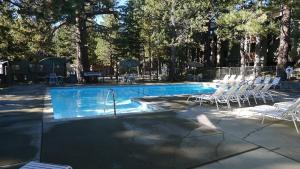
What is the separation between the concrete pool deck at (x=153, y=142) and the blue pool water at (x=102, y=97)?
2.52 m

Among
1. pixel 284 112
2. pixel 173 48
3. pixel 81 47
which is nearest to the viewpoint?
pixel 284 112

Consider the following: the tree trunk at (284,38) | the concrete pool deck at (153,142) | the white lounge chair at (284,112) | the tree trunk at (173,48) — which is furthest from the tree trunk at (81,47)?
the white lounge chair at (284,112)

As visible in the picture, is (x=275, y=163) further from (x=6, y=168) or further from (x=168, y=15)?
(x=168, y=15)

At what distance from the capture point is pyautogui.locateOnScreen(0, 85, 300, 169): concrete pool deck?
5070 millimetres

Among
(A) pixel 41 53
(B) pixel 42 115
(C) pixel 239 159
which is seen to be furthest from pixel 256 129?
(A) pixel 41 53

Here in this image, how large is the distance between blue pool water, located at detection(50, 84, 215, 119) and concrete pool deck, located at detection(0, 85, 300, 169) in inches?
99.3

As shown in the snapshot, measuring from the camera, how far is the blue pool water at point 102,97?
12070mm

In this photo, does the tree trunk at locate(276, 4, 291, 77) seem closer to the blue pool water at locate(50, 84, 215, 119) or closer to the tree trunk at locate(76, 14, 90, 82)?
the blue pool water at locate(50, 84, 215, 119)

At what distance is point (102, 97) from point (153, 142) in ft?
35.7

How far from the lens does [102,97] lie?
16.8 m

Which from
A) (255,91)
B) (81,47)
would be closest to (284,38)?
(255,91)

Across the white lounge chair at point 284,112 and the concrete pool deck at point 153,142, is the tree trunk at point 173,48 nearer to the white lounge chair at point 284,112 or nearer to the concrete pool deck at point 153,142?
→ the concrete pool deck at point 153,142

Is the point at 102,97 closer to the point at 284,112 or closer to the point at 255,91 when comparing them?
the point at 255,91

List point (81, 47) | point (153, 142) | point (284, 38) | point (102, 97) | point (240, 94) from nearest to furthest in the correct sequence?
point (153, 142) < point (240, 94) < point (102, 97) < point (284, 38) < point (81, 47)
